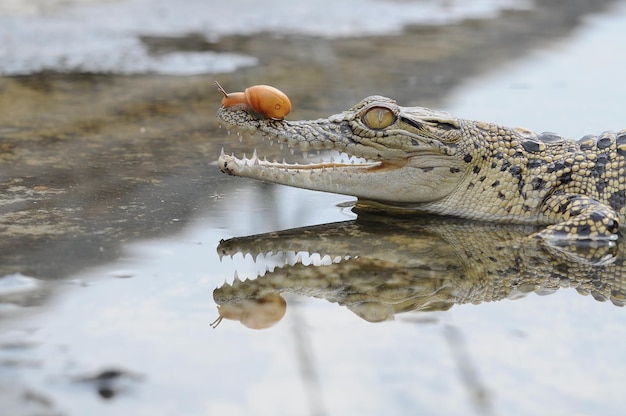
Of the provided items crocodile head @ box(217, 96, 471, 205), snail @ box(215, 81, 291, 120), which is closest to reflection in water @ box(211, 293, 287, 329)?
crocodile head @ box(217, 96, 471, 205)

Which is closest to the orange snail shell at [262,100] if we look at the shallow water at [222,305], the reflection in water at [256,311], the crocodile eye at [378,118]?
the crocodile eye at [378,118]

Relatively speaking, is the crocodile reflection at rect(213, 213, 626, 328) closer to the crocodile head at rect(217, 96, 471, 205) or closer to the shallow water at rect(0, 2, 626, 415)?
the shallow water at rect(0, 2, 626, 415)

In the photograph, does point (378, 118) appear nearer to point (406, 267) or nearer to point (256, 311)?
point (406, 267)

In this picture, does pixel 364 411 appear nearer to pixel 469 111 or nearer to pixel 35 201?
pixel 35 201

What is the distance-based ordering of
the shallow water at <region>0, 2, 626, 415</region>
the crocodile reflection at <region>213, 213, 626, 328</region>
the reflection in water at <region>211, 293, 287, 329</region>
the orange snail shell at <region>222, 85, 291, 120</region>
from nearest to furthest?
the shallow water at <region>0, 2, 626, 415</region>
the reflection in water at <region>211, 293, 287, 329</region>
the crocodile reflection at <region>213, 213, 626, 328</region>
the orange snail shell at <region>222, 85, 291, 120</region>

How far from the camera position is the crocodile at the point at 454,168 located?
17.1 feet

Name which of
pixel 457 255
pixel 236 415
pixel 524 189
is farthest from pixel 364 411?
pixel 524 189

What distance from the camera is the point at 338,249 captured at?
190 inches

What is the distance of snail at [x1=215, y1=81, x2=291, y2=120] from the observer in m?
5.18

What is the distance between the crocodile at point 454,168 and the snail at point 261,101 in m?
0.04

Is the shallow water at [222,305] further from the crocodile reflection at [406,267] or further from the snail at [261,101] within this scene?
the snail at [261,101]

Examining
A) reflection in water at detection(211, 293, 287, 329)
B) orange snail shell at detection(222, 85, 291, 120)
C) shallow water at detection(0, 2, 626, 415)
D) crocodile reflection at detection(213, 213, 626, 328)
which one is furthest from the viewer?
orange snail shell at detection(222, 85, 291, 120)

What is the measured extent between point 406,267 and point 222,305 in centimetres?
104

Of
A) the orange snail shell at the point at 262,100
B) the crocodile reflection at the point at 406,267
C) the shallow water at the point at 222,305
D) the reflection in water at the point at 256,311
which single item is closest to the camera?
the shallow water at the point at 222,305
